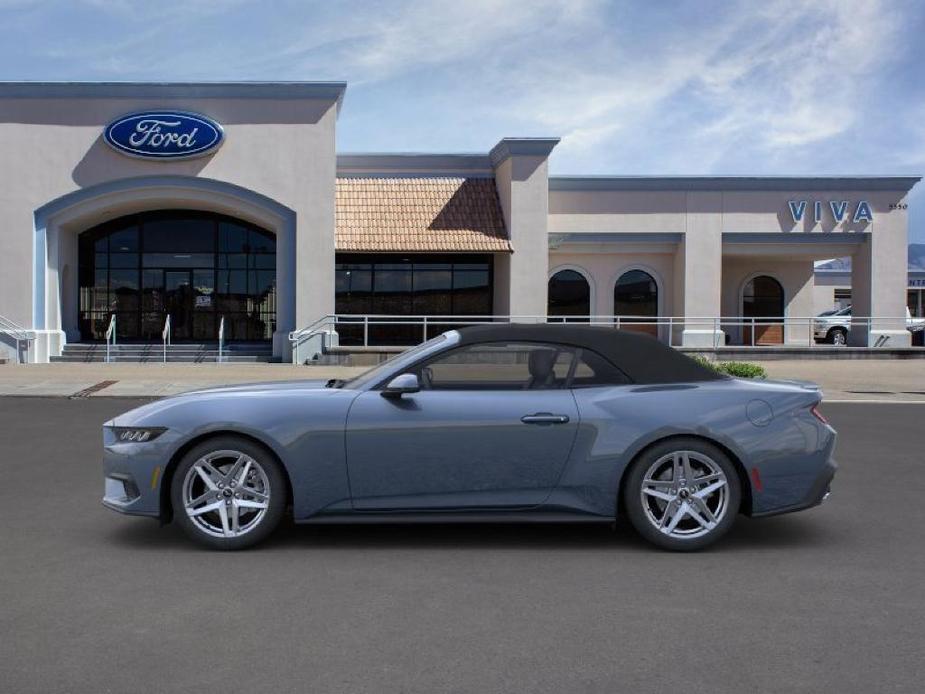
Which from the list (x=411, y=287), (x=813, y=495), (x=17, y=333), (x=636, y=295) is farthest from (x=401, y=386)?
(x=636, y=295)

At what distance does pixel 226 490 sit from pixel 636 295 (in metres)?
27.7

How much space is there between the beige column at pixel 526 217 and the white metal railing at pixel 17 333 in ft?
44.2

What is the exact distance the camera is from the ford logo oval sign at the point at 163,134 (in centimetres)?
2572

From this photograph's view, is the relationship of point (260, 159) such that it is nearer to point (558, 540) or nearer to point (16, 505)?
point (16, 505)

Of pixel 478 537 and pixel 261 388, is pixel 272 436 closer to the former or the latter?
pixel 261 388

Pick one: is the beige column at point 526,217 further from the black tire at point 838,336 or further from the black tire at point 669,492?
the black tire at point 669,492

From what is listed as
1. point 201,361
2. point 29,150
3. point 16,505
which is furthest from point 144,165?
point 16,505

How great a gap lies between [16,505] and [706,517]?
17.0 ft

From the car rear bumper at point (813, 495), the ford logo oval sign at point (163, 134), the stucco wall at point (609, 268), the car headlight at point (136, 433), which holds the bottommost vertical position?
the car rear bumper at point (813, 495)

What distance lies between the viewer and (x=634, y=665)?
400 cm

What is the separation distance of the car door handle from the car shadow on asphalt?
0.85 metres

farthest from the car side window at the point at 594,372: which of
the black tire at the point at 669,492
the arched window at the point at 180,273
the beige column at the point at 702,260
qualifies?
the beige column at the point at 702,260

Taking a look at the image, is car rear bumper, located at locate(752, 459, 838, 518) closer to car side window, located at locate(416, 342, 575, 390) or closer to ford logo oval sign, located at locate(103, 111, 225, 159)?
car side window, located at locate(416, 342, 575, 390)

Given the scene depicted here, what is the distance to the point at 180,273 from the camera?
30.3m
